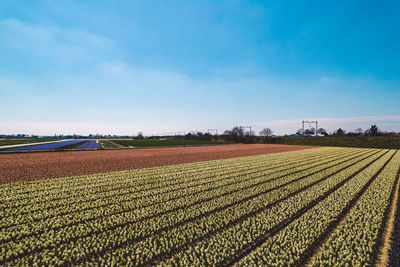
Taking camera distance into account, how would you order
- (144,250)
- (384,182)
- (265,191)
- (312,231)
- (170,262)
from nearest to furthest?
(170,262) < (144,250) < (312,231) < (265,191) < (384,182)

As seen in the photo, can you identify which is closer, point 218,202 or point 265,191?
point 218,202

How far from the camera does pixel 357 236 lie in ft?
18.8

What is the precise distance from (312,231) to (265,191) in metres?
4.27

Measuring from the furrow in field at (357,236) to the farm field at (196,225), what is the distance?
0.10 ft

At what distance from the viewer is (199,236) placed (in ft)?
18.6

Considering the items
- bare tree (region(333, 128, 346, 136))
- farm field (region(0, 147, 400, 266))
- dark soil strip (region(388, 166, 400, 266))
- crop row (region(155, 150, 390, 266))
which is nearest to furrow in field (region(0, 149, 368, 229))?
farm field (region(0, 147, 400, 266))

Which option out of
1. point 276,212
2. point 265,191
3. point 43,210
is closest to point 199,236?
point 276,212

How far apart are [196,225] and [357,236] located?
5449mm

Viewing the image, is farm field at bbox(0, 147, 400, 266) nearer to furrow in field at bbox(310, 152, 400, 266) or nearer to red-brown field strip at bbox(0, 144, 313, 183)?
furrow in field at bbox(310, 152, 400, 266)

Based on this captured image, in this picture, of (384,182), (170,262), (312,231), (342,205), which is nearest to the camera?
(170,262)

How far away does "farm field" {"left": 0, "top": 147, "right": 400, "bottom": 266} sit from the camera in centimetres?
475

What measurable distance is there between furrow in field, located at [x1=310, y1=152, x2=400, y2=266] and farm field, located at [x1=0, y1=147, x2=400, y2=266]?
29mm

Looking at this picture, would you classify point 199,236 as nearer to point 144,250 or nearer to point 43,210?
point 144,250

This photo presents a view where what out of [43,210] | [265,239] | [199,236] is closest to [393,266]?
[265,239]
